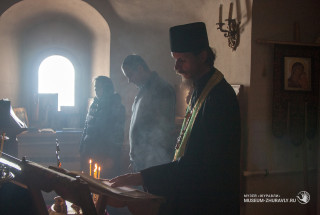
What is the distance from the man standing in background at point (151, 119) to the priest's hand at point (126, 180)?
1497 mm

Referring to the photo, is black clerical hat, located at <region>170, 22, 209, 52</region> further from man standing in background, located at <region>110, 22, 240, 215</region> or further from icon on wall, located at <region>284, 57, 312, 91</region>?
icon on wall, located at <region>284, 57, 312, 91</region>

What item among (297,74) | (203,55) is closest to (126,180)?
(203,55)

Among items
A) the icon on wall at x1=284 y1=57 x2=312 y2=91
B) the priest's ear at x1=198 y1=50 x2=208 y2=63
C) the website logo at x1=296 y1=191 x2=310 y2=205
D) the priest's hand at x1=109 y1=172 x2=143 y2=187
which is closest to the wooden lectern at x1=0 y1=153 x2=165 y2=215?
the priest's hand at x1=109 y1=172 x2=143 y2=187

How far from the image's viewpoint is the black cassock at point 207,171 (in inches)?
66.9

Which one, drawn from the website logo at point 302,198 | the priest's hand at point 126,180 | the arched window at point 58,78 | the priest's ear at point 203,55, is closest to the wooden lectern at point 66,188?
the priest's hand at point 126,180

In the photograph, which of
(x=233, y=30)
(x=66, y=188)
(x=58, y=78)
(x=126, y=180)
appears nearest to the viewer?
(x=66, y=188)

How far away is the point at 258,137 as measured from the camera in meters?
3.35

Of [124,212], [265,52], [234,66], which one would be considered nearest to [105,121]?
[124,212]

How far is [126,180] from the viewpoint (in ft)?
5.40

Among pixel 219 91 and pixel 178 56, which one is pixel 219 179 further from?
pixel 178 56

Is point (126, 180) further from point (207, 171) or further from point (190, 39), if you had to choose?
point (190, 39)

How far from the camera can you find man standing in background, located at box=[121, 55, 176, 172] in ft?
10.6

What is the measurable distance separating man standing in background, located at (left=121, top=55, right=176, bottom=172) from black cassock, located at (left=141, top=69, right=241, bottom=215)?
4.80ft

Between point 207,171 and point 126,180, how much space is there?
414 mm
